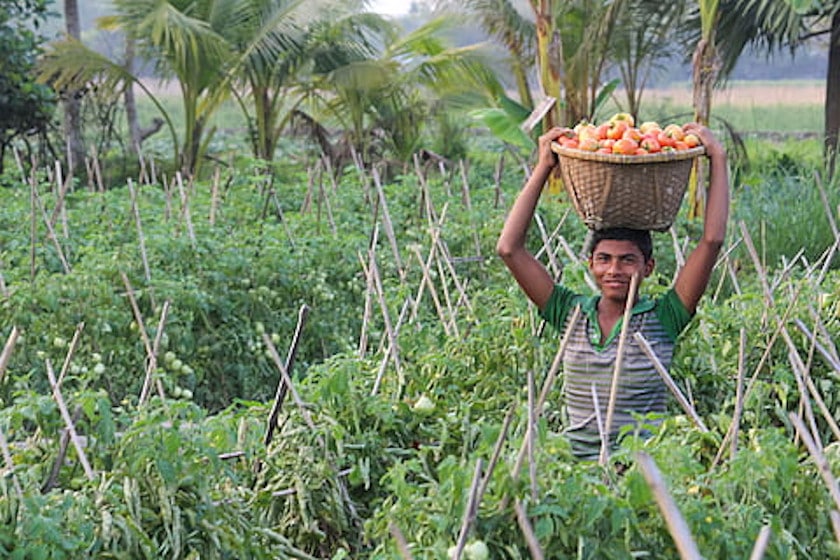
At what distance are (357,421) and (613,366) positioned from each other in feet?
2.15

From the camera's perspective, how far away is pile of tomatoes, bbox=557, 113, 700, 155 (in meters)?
3.43

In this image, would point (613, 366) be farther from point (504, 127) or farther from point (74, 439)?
point (504, 127)

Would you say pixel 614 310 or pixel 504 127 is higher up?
pixel 614 310

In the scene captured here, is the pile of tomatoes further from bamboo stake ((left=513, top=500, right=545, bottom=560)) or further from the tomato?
bamboo stake ((left=513, top=500, right=545, bottom=560))

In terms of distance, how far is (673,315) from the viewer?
3.22 m

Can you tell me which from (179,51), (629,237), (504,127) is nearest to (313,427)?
(629,237)

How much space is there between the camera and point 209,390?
517cm

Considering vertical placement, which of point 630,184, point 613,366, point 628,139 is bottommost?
point 613,366

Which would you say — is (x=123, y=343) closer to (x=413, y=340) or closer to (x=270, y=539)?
(x=413, y=340)

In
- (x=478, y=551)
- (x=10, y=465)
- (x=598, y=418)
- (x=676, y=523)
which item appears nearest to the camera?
(x=676, y=523)

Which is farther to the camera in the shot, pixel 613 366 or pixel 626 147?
pixel 626 147

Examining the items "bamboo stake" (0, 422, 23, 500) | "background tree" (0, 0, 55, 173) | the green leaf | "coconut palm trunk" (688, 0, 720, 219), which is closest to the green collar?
"bamboo stake" (0, 422, 23, 500)

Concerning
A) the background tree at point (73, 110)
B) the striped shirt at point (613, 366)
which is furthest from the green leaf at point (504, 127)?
the background tree at point (73, 110)

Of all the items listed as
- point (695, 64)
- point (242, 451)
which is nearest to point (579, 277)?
point (242, 451)
